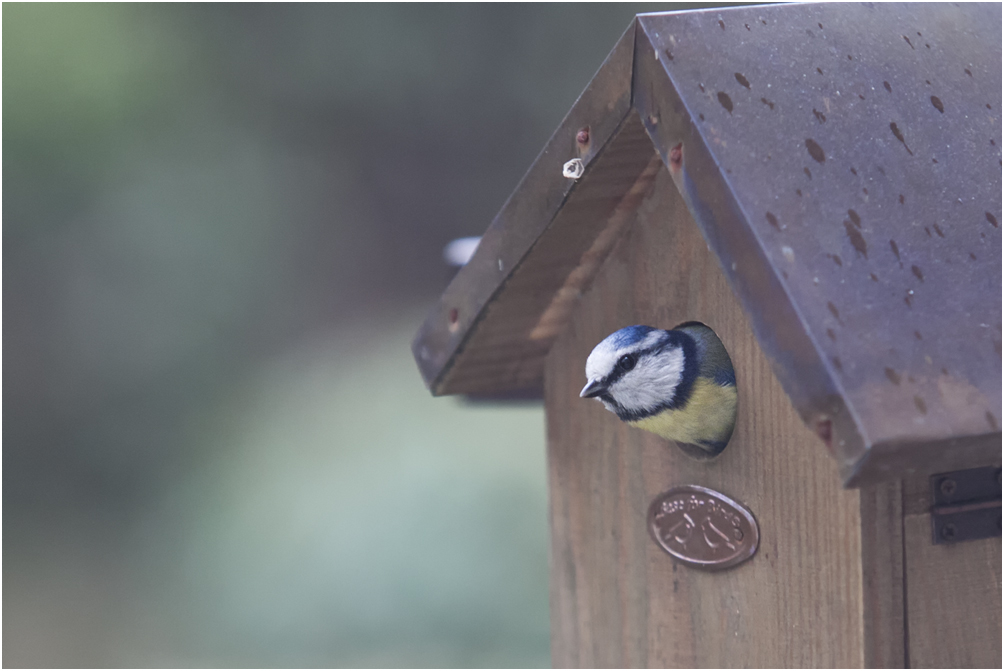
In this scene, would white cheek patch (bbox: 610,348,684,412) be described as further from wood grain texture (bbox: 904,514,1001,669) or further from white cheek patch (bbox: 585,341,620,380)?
wood grain texture (bbox: 904,514,1001,669)

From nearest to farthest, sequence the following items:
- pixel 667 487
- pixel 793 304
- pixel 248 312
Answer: pixel 793 304 < pixel 667 487 < pixel 248 312

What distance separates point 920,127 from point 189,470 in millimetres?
3608

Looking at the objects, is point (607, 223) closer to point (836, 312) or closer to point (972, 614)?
point (836, 312)

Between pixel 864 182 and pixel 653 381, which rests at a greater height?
pixel 864 182

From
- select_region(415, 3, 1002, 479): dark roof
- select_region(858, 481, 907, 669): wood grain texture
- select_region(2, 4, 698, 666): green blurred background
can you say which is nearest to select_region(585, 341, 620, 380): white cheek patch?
select_region(415, 3, 1002, 479): dark roof

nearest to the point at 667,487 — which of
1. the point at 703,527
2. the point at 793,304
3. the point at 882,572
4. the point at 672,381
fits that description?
the point at 703,527

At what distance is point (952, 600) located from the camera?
1.00 m

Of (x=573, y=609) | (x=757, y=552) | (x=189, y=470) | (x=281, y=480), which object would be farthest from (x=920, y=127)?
(x=189, y=470)

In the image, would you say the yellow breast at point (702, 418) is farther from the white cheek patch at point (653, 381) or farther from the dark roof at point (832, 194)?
the dark roof at point (832, 194)

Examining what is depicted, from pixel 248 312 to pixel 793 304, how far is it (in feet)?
12.1

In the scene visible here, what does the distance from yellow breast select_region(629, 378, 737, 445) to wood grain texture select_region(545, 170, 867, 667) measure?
2 centimetres

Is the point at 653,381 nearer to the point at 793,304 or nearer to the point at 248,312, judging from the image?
the point at 793,304

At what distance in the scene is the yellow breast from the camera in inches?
42.1

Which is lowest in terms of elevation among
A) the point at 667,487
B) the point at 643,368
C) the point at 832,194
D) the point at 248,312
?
the point at 667,487
